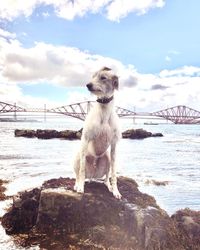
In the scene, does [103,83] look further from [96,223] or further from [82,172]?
[96,223]

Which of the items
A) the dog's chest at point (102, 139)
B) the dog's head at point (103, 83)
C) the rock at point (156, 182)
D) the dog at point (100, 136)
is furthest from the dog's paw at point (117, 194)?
the rock at point (156, 182)

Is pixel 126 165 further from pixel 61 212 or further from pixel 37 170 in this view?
pixel 61 212

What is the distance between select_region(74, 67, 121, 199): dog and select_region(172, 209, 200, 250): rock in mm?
1229

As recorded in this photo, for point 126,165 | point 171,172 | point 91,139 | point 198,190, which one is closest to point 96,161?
point 91,139

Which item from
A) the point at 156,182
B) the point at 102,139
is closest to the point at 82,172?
the point at 102,139

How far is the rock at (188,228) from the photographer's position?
6119 mm

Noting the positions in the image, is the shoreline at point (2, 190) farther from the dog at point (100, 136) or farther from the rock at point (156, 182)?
the rock at point (156, 182)

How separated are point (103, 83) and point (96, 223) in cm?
247

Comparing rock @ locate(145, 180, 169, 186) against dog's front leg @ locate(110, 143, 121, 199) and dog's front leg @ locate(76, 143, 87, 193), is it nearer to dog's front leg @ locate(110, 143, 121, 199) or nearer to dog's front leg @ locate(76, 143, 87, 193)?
dog's front leg @ locate(110, 143, 121, 199)

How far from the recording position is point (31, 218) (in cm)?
709

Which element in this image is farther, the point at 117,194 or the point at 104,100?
the point at 117,194

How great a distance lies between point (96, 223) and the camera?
648 cm

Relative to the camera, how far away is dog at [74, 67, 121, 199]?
5.87 meters

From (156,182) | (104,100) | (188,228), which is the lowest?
(156,182)
